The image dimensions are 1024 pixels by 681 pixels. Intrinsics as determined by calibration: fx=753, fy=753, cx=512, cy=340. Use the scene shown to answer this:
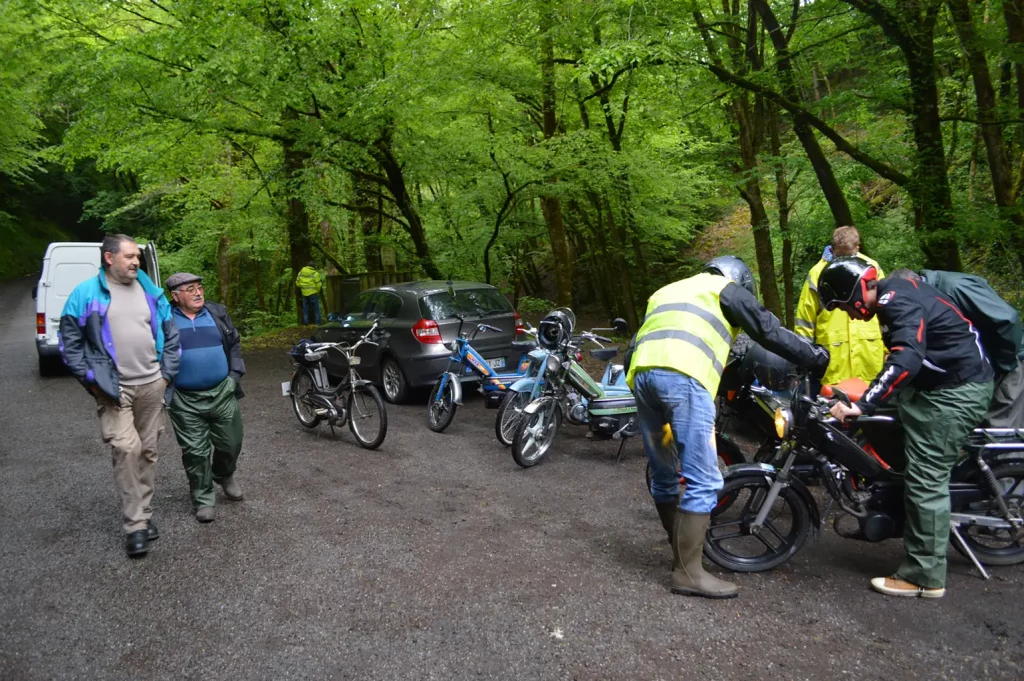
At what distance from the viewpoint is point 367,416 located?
7699 millimetres

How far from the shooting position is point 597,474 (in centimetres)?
669

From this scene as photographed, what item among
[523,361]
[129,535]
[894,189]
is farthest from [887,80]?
[894,189]

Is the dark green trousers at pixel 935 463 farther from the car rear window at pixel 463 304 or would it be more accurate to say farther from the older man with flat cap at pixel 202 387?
the car rear window at pixel 463 304

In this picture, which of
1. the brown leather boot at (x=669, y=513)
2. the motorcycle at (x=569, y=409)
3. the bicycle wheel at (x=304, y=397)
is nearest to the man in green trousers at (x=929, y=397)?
the brown leather boot at (x=669, y=513)

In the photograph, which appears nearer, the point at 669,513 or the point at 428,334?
the point at 669,513

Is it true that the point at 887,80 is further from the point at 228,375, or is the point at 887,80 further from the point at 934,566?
the point at 228,375

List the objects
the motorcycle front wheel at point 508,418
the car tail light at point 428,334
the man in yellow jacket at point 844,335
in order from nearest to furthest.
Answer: the man in yellow jacket at point 844,335 → the motorcycle front wheel at point 508,418 → the car tail light at point 428,334

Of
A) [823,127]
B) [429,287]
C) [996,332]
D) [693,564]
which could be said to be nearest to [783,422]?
[693,564]

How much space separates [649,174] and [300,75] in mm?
6059

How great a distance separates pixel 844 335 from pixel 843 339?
0.03 meters

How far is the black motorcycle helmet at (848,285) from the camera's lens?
399cm

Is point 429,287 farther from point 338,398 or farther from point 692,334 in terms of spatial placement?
point 692,334

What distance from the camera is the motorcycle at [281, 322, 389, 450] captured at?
25.0ft

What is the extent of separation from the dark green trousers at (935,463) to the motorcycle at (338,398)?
4869 mm
